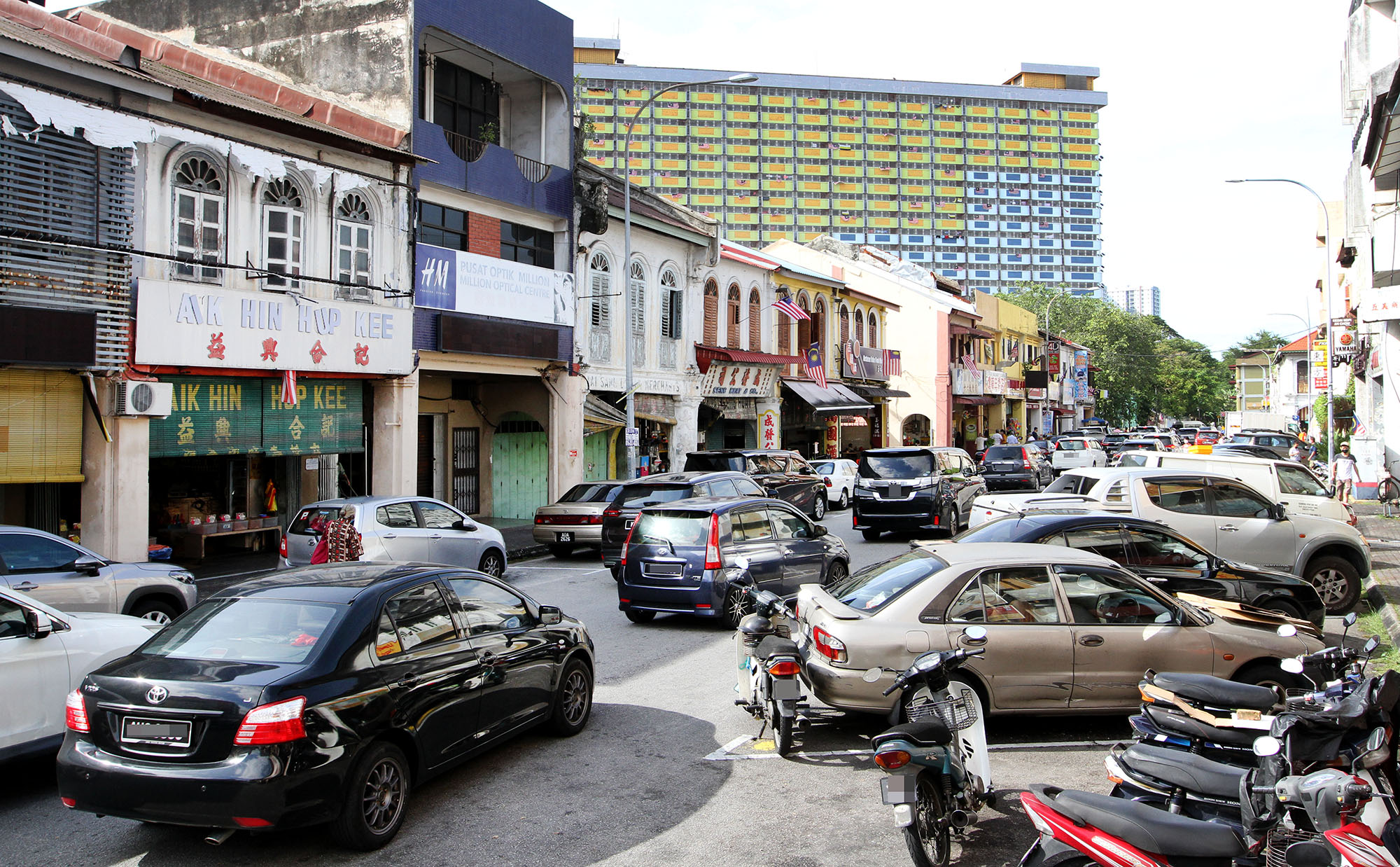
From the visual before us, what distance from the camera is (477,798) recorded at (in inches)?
255

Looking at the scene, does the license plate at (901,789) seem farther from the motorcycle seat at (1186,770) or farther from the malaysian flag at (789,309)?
the malaysian flag at (789,309)

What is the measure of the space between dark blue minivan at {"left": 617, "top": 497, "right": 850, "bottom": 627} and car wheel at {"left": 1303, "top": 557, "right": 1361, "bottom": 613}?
21.1 ft

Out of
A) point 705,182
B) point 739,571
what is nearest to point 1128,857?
point 739,571

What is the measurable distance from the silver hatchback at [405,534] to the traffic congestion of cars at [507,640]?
265cm

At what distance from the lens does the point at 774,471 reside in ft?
80.3

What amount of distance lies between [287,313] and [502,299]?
5470mm

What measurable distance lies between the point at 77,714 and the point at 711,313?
88.6ft

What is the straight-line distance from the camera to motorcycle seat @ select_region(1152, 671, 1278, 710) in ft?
18.3

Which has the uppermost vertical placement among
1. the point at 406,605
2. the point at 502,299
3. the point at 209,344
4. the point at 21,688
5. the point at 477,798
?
the point at 502,299

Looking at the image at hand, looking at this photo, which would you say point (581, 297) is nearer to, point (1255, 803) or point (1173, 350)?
point (1255, 803)

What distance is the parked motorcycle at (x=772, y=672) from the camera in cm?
703

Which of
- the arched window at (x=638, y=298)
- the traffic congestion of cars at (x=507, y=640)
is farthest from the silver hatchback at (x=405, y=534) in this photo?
the arched window at (x=638, y=298)

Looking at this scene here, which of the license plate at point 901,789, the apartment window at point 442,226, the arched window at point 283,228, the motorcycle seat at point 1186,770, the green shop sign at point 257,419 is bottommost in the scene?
the license plate at point 901,789

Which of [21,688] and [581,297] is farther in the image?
[581,297]
